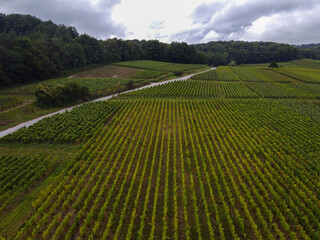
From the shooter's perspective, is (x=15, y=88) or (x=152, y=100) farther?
(x=15, y=88)

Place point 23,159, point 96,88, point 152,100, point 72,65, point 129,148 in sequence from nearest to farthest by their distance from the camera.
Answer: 1. point 23,159
2. point 129,148
3. point 152,100
4. point 96,88
5. point 72,65

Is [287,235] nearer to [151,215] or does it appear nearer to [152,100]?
[151,215]

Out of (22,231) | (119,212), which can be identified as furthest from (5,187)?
(119,212)

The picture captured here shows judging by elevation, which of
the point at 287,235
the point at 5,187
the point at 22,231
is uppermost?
the point at 5,187

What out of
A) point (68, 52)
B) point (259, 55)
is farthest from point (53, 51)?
point (259, 55)

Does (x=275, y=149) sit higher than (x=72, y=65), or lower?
lower

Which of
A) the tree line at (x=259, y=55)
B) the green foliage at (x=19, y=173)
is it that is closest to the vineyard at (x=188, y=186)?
the green foliage at (x=19, y=173)

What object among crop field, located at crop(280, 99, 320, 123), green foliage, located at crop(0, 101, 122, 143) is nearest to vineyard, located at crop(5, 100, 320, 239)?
green foliage, located at crop(0, 101, 122, 143)
